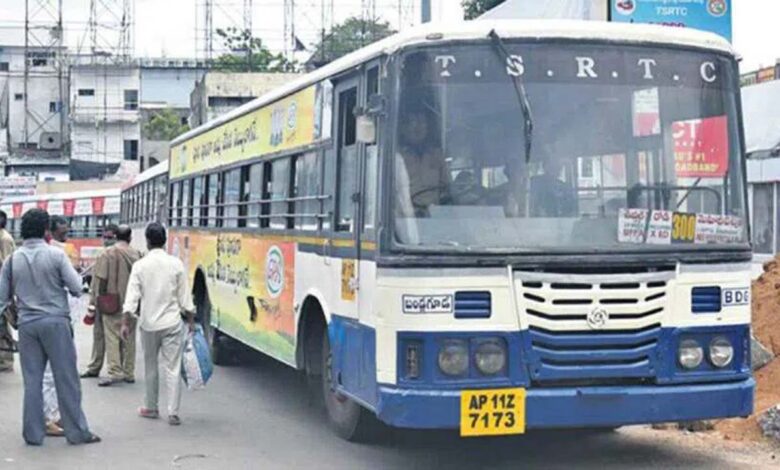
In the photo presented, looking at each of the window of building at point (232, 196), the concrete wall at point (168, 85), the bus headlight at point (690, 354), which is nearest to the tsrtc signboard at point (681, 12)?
the window of building at point (232, 196)

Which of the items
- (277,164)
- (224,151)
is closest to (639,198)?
(277,164)

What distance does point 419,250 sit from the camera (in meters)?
7.31

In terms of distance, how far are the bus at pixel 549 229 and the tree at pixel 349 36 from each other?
4790cm

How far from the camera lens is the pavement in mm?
8688

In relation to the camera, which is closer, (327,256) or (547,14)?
(327,256)

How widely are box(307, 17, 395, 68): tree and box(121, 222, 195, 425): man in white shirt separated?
45375 millimetres

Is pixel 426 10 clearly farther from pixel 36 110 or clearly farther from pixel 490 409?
pixel 36 110

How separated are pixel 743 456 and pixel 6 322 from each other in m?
7.76

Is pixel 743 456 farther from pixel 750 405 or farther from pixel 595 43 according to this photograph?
pixel 595 43

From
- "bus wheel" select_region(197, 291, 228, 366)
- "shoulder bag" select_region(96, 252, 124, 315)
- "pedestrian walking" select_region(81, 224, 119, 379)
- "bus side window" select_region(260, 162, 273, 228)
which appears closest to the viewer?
"bus side window" select_region(260, 162, 273, 228)

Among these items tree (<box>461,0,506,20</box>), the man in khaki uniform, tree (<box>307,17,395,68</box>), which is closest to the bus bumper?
the man in khaki uniform

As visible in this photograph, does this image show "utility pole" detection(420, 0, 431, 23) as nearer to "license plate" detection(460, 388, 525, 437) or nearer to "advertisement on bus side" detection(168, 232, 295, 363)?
"advertisement on bus side" detection(168, 232, 295, 363)

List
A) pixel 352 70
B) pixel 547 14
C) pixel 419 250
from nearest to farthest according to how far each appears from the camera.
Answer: pixel 419 250, pixel 352 70, pixel 547 14

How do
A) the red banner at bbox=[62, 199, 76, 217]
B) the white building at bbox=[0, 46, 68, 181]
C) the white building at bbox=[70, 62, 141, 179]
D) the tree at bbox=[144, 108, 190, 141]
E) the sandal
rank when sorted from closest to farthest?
the sandal < the red banner at bbox=[62, 199, 76, 217] < the tree at bbox=[144, 108, 190, 141] < the white building at bbox=[70, 62, 141, 179] < the white building at bbox=[0, 46, 68, 181]
